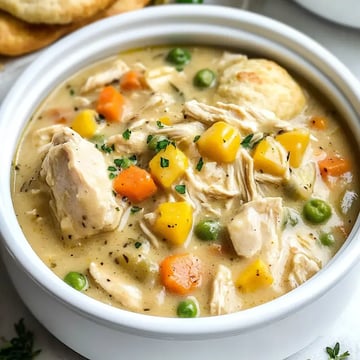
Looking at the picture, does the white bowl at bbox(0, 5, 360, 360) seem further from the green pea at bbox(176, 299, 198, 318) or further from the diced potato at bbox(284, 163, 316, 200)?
the diced potato at bbox(284, 163, 316, 200)

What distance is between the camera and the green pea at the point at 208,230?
3.20 meters

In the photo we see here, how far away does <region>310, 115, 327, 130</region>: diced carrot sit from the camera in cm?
367

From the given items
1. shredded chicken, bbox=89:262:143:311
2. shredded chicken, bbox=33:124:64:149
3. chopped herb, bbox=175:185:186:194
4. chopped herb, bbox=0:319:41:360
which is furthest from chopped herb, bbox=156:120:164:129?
chopped herb, bbox=0:319:41:360

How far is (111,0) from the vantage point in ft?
13.5

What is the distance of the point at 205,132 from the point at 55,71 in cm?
88

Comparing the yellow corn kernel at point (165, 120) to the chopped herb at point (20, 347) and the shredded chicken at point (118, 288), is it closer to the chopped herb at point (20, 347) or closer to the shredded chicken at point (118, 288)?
the shredded chicken at point (118, 288)

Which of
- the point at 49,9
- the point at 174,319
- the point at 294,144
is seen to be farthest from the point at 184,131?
the point at 49,9

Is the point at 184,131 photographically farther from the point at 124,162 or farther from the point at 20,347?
the point at 20,347

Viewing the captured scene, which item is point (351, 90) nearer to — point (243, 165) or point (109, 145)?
point (243, 165)

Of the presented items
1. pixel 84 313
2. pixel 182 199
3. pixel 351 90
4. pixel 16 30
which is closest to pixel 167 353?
pixel 84 313

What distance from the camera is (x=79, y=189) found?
125 inches

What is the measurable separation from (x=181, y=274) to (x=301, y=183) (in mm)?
641

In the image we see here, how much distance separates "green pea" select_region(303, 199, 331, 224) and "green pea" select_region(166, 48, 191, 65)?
103cm

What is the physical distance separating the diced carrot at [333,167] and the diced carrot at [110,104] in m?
0.91
